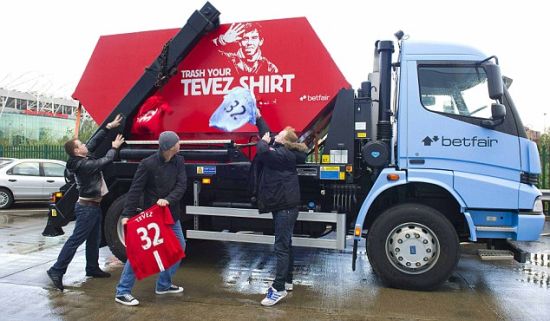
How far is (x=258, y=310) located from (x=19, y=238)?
5779mm

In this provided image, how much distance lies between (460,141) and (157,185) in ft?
11.2

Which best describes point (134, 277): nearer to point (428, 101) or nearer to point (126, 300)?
point (126, 300)

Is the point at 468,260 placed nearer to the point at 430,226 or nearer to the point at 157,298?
the point at 430,226

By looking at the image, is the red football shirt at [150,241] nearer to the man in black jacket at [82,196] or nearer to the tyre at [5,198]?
the man in black jacket at [82,196]

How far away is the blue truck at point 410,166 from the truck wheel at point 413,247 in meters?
0.01

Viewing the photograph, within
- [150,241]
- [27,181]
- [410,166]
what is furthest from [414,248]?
[27,181]

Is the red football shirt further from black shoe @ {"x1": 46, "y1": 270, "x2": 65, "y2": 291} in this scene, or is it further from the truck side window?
the truck side window

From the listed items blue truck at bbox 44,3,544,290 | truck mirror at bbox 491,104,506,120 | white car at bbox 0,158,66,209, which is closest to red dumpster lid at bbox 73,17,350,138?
blue truck at bbox 44,3,544,290

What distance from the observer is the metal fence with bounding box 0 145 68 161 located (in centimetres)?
1900

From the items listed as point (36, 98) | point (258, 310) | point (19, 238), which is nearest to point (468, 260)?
point (258, 310)

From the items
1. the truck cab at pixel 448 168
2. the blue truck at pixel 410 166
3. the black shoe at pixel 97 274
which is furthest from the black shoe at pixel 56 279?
the truck cab at pixel 448 168

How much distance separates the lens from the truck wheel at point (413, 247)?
5.07 m

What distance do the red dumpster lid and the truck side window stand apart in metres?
0.99

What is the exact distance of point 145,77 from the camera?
6039 millimetres
